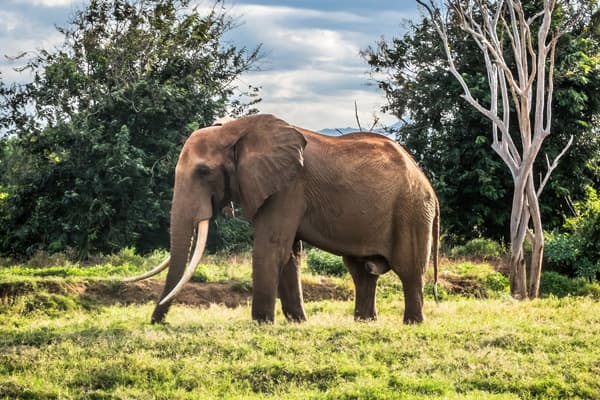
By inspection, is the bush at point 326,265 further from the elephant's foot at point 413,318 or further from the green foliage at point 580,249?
the elephant's foot at point 413,318

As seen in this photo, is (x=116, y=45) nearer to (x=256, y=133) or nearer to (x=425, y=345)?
(x=256, y=133)

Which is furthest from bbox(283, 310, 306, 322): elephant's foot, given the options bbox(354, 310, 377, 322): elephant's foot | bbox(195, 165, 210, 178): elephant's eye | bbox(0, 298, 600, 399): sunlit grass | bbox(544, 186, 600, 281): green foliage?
bbox(544, 186, 600, 281): green foliage

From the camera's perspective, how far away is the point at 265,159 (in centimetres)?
1318

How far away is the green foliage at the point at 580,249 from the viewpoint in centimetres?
2314

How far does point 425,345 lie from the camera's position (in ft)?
38.3

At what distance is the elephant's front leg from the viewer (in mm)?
13016

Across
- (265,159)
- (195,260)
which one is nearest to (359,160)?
(265,159)

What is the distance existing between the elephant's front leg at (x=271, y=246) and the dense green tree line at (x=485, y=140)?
16238 mm

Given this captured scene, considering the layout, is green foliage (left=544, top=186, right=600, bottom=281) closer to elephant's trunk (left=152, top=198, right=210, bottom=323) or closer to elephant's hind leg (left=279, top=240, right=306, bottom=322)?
elephant's hind leg (left=279, top=240, right=306, bottom=322)

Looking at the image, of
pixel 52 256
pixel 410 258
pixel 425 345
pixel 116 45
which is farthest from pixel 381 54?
pixel 425 345

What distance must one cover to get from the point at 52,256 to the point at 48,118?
6.42 meters

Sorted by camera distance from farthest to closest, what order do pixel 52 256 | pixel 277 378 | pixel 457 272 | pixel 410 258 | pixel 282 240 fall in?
pixel 52 256
pixel 457 272
pixel 410 258
pixel 282 240
pixel 277 378

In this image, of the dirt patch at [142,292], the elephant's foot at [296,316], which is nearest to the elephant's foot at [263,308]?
the elephant's foot at [296,316]

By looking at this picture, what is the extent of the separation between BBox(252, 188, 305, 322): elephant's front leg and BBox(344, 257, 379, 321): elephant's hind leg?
1742 millimetres
